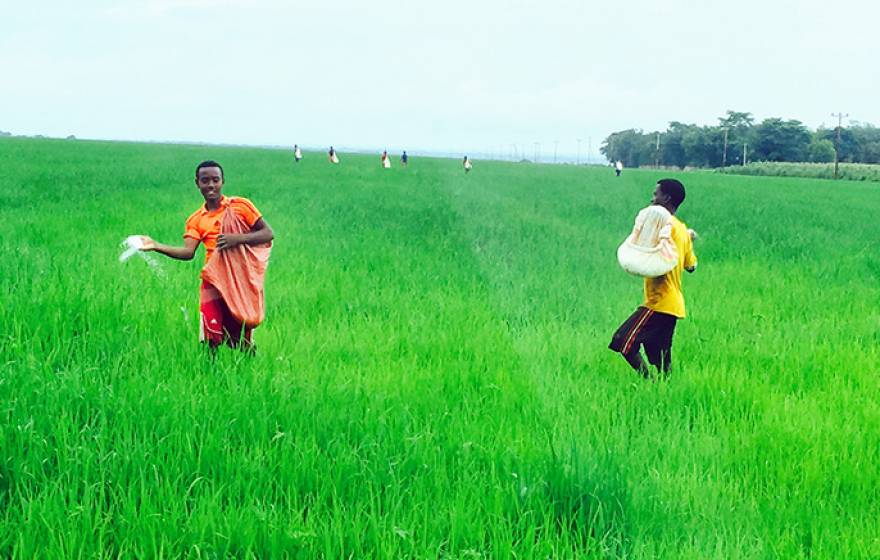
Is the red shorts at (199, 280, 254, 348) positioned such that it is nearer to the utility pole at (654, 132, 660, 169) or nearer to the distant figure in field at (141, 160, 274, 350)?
the distant figure in field at (141, 160, 274, 350)

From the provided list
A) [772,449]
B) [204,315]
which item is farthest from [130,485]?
[772,449]

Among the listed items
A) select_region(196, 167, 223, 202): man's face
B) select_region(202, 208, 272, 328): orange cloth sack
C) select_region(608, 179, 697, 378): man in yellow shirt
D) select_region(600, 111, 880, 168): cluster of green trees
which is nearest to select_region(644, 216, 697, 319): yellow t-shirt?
select_region(608, 179, 697, 378): man in yellow shirt

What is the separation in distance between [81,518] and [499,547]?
1.35m

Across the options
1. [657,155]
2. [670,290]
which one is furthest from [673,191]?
[657,155]

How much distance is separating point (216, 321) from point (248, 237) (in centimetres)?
53

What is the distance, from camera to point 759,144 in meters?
97.6

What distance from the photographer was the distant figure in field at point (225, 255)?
413 centimetres

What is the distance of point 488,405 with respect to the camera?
3875mm

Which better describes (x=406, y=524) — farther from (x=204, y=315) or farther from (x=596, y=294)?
(x=596, y=294)

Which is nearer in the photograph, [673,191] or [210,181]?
[210,181]

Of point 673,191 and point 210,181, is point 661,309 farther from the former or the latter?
point 210,181

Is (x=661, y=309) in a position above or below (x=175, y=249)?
below

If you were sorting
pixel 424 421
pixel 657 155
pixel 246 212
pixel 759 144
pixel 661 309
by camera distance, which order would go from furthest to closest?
pixel 657 155 < pixel 759 144 < pixel 661 309 < pixel 246 212 < pixel 424 421

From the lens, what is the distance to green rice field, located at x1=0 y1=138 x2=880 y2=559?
8.45 feet
